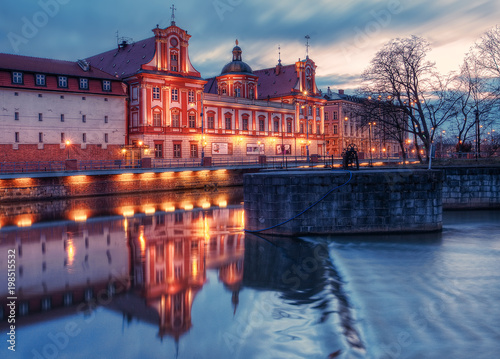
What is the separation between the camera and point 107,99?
179 ft

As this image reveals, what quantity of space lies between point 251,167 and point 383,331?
4668 cm

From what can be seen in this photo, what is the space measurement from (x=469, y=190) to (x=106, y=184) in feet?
105

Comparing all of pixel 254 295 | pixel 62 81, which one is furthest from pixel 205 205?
pixel 62 81

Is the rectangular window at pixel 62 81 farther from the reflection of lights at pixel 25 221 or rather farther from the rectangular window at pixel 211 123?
the reflection of lights at pixel 25 221

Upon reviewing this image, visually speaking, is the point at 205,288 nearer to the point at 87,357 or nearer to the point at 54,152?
Result: the point at 87,357

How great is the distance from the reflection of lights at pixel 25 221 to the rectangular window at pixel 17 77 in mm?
23363

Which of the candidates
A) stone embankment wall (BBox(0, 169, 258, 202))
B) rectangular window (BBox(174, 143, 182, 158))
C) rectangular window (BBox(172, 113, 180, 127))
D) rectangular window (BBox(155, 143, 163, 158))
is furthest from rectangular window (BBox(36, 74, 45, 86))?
rectangular window (BBox(174, 143, 182, 158))

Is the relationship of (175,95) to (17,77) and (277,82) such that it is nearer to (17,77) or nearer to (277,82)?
(17,77)

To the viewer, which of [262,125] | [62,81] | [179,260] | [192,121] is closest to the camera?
[179,260]

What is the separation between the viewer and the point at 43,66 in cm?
5041

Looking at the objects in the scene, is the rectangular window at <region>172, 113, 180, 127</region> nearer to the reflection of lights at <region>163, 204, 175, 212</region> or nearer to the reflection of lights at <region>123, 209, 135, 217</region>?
the reflection of lights at <region>163, 204, 175, 212</region>

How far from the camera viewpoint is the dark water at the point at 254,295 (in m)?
9.55

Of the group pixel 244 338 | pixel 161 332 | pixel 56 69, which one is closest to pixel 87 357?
pixel 161 332

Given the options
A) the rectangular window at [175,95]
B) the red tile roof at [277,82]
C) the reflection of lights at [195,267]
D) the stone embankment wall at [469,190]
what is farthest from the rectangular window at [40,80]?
the red tile roof at [277,82]
